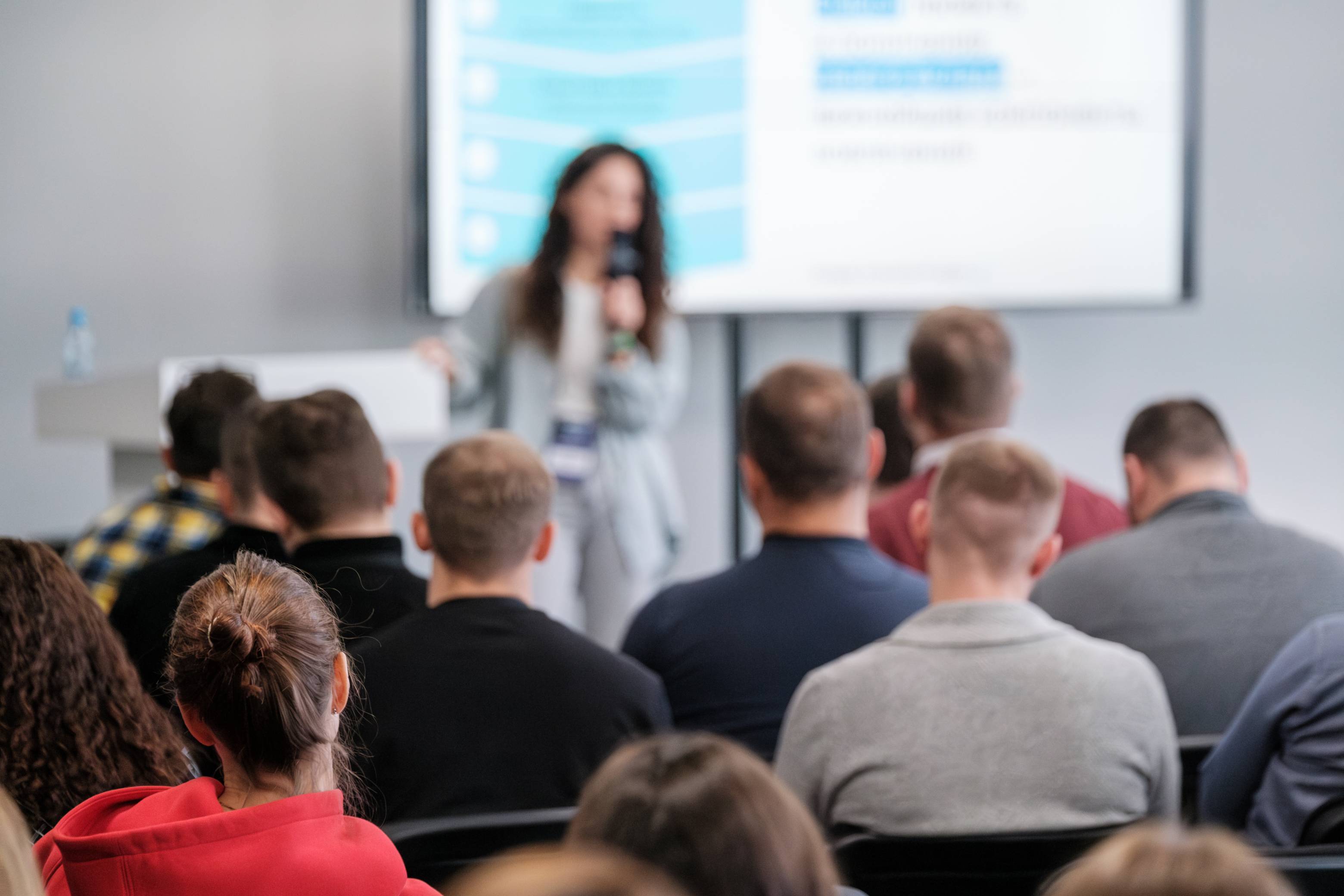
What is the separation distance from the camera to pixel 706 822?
0.77 metres

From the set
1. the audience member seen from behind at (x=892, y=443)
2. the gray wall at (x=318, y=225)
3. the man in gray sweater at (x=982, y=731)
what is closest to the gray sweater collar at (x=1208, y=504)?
the man in gray sweater at (x=982, y=731)

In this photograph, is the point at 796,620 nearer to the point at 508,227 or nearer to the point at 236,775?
the point at 236,775

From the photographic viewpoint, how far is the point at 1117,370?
181 inches

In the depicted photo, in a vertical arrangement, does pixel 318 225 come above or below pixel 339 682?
above

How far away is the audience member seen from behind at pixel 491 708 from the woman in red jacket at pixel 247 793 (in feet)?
1.30

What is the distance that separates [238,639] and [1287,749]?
1308 millimetres

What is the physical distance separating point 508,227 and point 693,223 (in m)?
0.56

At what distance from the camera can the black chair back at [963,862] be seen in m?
1.32

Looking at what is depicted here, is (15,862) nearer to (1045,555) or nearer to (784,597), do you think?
(784,597)

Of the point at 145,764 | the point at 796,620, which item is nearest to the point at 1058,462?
the point at 796,620

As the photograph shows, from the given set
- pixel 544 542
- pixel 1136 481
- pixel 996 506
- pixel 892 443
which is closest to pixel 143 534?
pixel 544 542

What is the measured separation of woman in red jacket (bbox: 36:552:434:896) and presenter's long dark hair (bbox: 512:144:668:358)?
7.86 feet

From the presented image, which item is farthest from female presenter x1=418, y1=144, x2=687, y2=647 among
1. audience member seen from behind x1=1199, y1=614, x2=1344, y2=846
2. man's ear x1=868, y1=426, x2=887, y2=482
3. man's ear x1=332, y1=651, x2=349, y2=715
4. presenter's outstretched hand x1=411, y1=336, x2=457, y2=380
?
man's ear x1=332, y1=651, x2=349, y2=715

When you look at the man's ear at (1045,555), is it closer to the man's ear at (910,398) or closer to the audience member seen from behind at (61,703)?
the man's ear at (910,398)
